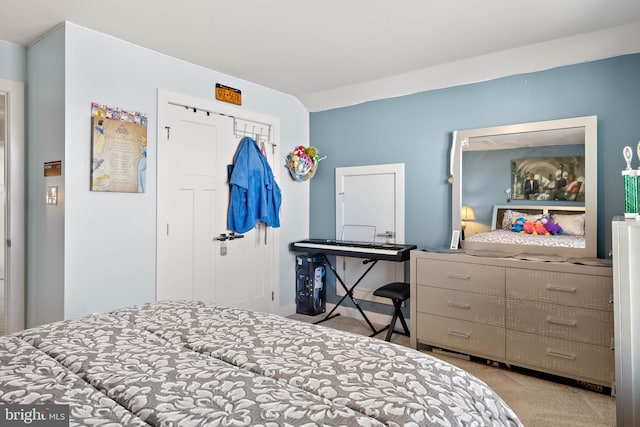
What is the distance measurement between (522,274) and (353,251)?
1.44 meters

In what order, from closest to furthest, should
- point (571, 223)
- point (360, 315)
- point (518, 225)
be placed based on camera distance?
1. point (571, 223)
2. point (518, 225)
3. point (360, 315)

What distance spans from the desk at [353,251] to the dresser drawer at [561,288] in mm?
944

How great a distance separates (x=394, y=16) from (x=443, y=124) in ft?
4.35

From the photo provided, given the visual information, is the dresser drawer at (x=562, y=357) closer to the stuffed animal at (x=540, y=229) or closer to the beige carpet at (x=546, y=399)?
the beige carpet at (x=546, y=399)

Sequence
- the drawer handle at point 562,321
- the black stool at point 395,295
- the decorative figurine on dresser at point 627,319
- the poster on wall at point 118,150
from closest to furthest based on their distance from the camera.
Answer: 1. the decorative figurine on dresser at point 627,319
2. the drawer handle at point 562,321
3. the poster on wall at point 118,150
4. the black stool at point 395,295

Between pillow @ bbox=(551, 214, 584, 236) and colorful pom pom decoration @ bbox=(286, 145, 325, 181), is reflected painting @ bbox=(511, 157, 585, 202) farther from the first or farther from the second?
colorful pom pom decoration @ bbox=(286, 145, 325, 181)

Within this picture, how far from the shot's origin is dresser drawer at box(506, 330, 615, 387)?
2537 millimetres

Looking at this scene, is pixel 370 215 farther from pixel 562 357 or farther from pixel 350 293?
pixel 562 357

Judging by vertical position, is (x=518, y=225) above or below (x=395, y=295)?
above

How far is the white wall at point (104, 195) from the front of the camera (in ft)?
8.70

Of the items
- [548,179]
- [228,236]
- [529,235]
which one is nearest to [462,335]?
[529,235]

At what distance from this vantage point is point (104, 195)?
2.81 m

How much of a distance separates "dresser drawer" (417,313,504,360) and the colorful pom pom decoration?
190 cm

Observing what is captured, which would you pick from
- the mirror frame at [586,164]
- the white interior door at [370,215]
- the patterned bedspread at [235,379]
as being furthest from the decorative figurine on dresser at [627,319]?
the white interior door at [370,215]
